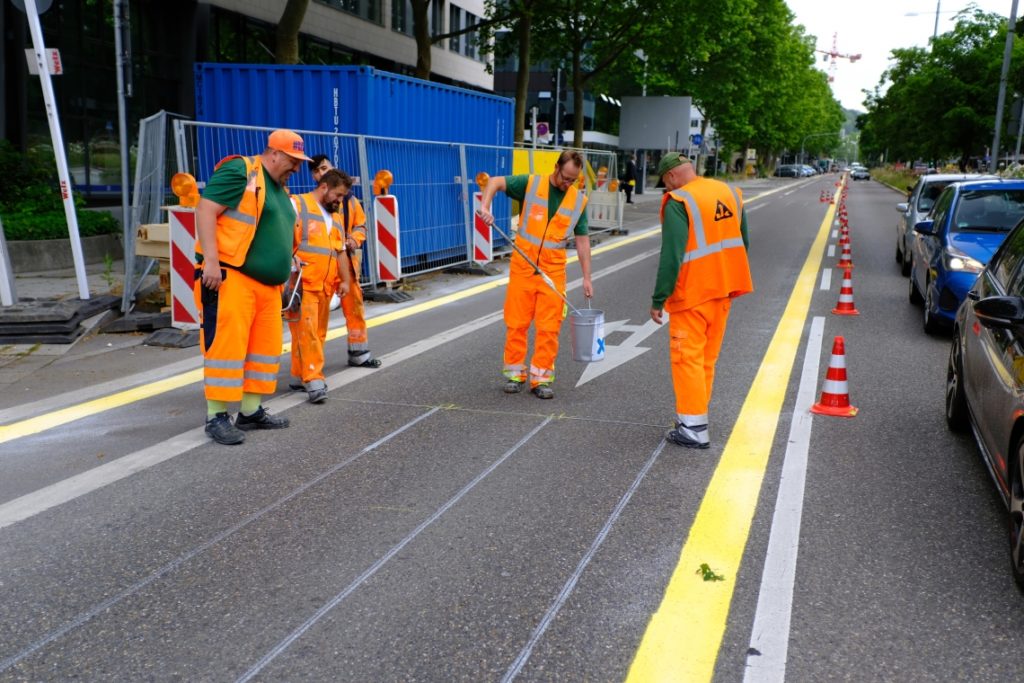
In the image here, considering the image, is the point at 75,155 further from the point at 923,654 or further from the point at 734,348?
the point at 923,654

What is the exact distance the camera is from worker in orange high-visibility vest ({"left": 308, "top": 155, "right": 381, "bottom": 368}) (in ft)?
24.1

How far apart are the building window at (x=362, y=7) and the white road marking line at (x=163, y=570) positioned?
1028 inches

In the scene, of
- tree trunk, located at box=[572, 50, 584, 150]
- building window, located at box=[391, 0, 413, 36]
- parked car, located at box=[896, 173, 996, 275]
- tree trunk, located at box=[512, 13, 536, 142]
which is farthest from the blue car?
building window, located at box=[391, 0, 413, 36]

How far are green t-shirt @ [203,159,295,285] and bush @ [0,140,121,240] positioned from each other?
887 centimetres

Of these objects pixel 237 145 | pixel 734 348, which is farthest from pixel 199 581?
pixel 237 145

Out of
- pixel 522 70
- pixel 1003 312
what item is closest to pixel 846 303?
pixel 1003 312

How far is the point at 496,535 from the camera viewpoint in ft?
14.8

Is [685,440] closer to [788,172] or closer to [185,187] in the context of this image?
[185,187]

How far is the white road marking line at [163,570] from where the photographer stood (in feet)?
11.2

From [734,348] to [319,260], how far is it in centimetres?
403

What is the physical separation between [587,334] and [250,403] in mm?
2241

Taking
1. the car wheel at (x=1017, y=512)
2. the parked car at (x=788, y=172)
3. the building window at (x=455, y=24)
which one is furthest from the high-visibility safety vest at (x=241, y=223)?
the parked car at (x=788, y=172)

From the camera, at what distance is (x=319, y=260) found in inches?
280

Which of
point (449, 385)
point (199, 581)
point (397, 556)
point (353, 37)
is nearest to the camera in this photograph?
point (199, 581)
